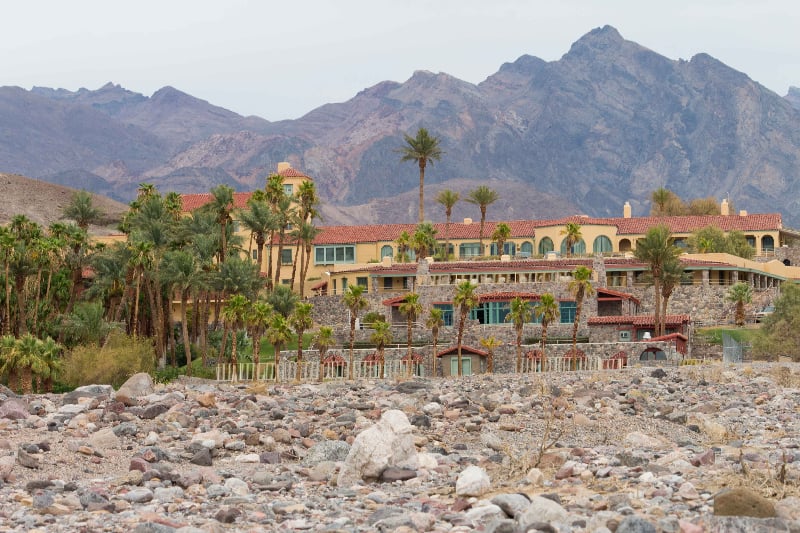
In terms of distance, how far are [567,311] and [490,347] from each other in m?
10.9

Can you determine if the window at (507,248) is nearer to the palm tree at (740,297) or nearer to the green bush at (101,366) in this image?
the palm tree at (740,297)

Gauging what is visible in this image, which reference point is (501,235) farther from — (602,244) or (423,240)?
(602,244)

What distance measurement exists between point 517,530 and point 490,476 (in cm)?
519

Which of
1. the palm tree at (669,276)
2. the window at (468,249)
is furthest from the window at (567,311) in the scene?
the window at (468,249)

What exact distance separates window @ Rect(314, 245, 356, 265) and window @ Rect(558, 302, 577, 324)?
2994 cm

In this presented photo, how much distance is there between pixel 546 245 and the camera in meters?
97.1

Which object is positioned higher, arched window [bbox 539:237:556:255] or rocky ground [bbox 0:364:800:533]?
arched window [bbox 539:237:556:255]

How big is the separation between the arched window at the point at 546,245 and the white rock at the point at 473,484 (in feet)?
251

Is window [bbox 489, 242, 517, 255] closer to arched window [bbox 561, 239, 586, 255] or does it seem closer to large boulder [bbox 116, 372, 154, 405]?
arched window [bbox 561, 239, 586, 255]

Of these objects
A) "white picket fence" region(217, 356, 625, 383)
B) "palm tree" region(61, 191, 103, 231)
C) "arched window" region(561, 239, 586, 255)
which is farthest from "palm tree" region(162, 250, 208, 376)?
"arched window" region(561, 239, 586, 255)

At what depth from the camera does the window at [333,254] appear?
100688 millimetres

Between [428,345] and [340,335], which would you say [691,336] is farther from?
[340,335]

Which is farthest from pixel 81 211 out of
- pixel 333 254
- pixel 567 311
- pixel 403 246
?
pixel 567 311

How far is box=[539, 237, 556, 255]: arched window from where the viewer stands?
9662 centimetres
